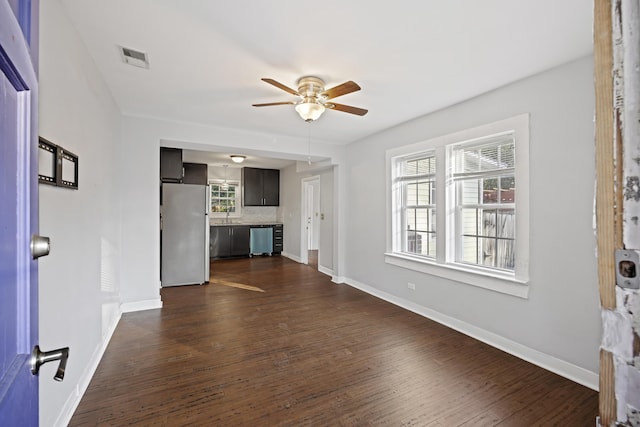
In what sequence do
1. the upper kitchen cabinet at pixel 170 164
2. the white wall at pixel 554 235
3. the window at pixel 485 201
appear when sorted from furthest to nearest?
the upper kitchen cabinet at pixel 170 164
the window at pixel 485 201
the white wall at pixel 554 235

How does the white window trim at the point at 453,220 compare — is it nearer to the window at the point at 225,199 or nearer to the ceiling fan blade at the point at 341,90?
the ceiling fan blade at the point at 341,90

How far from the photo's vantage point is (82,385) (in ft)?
6.85

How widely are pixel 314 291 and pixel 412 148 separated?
2.63 meters

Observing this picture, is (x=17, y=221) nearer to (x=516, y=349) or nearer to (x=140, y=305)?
(x=516, y=349)

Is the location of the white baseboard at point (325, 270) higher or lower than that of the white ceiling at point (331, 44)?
lower

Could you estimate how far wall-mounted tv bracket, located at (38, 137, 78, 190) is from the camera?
1472 mm

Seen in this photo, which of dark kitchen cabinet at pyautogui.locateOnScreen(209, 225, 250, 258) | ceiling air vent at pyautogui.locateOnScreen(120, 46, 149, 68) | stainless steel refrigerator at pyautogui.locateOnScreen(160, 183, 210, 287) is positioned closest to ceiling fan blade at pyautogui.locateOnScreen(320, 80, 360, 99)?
ceiling air vent at pyautogui.locateOnScreen(120, 46, 149, 68)

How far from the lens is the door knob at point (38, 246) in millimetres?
698

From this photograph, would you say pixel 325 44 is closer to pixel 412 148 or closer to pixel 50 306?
pixel 412 148

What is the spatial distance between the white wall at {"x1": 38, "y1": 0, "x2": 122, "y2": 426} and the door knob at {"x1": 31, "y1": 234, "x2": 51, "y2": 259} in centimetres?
100

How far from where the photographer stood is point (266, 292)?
4.63m

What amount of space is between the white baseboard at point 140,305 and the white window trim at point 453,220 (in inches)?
127

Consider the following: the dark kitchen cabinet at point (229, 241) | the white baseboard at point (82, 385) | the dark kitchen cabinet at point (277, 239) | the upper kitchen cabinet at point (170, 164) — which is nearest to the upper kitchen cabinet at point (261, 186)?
the dark kitchen cabinet at point (277, 239)

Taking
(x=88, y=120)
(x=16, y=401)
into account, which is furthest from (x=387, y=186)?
(x=16, y=401)
